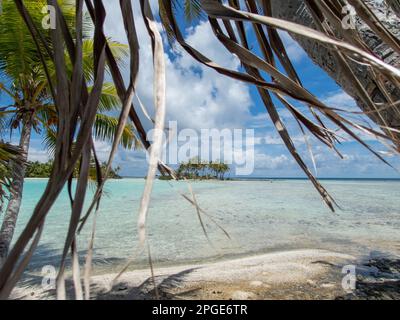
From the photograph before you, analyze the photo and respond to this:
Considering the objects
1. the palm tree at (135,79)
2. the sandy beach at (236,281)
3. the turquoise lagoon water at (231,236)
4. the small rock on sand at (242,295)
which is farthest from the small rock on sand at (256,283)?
the palm tree at (135,79)

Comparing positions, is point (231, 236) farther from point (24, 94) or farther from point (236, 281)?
point (24, 94)

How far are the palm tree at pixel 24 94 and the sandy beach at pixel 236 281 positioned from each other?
1.98m

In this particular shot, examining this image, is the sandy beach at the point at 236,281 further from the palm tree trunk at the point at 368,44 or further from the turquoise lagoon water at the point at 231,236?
the palm tree trunk at the point at 368,44

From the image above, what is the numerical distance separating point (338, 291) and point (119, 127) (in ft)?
18.4

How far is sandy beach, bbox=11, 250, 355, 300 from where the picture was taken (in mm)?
4660

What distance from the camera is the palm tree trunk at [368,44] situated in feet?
2.66

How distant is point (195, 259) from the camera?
725cm

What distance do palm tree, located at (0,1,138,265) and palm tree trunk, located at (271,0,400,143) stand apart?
3.73m

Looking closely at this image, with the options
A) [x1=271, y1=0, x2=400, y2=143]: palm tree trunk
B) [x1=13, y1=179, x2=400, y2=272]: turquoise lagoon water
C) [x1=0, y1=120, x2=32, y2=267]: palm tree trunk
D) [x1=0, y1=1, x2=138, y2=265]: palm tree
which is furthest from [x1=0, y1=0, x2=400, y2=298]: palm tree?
[x1=13, y1=179, x2=400, y2=272]: turquoise lagoon water

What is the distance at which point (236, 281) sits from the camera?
5281 mm

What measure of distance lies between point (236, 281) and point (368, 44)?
5200 millimetres

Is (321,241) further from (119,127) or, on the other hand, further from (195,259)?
(119,127)

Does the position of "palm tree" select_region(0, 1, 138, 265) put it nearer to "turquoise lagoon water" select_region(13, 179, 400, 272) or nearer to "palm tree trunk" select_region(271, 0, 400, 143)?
"turquoise lagoon water" select_region(13, 179, 400, 272)
